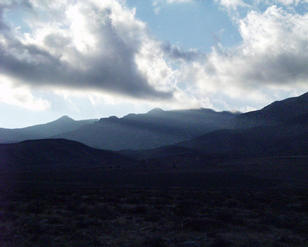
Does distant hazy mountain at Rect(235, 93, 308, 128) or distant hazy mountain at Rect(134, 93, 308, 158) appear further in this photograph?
distant hazy mountain at Rect(235, 93, 308, 128)

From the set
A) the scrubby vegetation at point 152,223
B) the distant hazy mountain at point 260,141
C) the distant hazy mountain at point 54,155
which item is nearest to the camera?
the scrubby vegetation at point 152,223

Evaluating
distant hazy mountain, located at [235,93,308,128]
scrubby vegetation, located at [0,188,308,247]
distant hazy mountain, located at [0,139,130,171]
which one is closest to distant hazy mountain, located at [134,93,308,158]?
distant hazy mountain, located at [235,93,308,128]

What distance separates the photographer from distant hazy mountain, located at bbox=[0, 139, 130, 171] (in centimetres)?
9325

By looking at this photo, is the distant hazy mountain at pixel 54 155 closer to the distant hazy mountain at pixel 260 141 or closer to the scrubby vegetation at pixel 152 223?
the distant hazy mountain at pixel 260 141

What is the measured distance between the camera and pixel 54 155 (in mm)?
107375

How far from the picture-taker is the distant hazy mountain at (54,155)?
93250 millimetres

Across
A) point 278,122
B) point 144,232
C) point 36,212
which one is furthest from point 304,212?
point 278,122

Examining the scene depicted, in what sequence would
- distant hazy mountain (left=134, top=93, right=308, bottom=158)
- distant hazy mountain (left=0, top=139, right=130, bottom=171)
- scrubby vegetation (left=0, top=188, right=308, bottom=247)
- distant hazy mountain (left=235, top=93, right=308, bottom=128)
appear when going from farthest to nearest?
distant hazy mountain (left=235, top=93, right=308, bottom=128), distant hazy mountain (left=134, top=93, right=308, bottom=158), distant hazy mountain (left=0, top=139, right=130, bottom=171), scrubby vegetation (left=0, top=188, right=308, bottom=247)

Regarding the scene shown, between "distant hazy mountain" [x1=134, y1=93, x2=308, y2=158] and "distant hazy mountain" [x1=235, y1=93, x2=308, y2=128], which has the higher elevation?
"distant hazy mountain" [x1=235, y1=93, x2=308, y2=128]

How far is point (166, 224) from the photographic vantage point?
16359mm

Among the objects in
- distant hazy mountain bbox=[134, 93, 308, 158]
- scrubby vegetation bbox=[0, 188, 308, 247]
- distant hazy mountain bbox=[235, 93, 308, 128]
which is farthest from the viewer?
distant hazy mountain bbox=[235, 93, 308, 128]

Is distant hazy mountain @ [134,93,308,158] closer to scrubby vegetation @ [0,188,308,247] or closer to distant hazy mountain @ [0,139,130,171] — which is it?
distant hazy mountain @ [0,139,130,171]

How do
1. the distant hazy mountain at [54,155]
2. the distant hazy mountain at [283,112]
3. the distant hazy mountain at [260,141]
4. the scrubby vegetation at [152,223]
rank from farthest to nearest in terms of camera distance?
1. the distant hazy mountain at [283,112]
2. the distant hazy mountain at [260,141]
3. the distant hazy mountain at [54,155]
4. the scrubby vegetation at [152,223]

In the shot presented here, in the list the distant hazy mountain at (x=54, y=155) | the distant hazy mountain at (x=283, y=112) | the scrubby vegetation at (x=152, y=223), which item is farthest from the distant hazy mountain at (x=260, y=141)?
the scrubby vegetation at (x=152, y=223)
